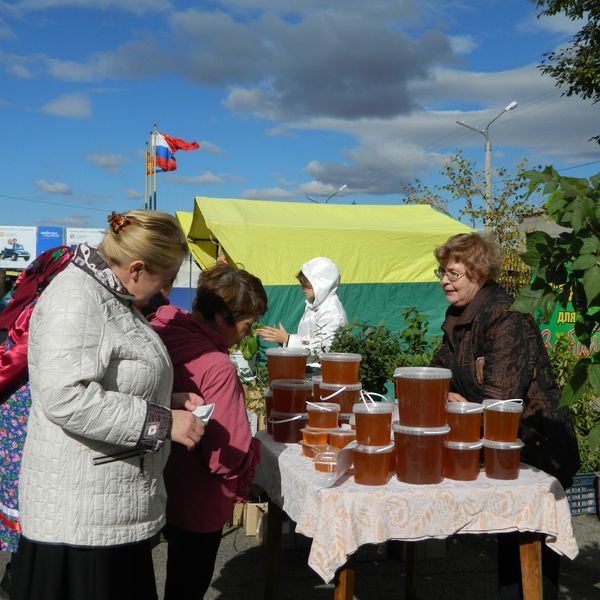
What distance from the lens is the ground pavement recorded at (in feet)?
13.0

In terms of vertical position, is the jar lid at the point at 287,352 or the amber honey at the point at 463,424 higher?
the jar lid at the point at 287,352

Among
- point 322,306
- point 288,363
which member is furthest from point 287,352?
point 322,306

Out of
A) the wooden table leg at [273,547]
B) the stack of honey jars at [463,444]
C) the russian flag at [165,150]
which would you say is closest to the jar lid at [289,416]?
the wooden table leg at [273,547]

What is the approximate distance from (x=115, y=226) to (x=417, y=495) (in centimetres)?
127

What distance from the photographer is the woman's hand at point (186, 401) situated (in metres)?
2.35

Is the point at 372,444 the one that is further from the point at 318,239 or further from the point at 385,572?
the point at 318,239

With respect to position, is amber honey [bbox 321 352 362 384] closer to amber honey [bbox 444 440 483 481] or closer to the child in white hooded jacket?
amber honey [bbox 444 440 483 481]

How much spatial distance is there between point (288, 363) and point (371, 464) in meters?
0.77

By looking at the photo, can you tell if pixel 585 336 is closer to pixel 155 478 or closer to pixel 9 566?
pixel 155 478

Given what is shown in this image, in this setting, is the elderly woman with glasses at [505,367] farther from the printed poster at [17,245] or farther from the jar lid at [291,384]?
the printed poster at [17,245]

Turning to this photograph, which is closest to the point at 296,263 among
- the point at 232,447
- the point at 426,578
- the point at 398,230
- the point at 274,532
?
the point at 398,230

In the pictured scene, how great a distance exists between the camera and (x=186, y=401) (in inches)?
93.2

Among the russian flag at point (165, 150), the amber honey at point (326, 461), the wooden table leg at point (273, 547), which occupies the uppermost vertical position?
the russian flag at point (165, 150)

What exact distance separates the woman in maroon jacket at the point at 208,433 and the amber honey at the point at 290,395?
409mm
